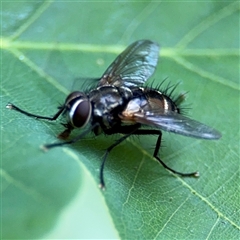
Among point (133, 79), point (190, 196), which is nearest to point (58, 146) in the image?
point (190, 196)

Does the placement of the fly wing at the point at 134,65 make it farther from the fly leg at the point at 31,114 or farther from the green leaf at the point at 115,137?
the fly leg at the point at 31,114

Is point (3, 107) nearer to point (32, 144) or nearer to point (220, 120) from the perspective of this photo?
point (32, 144)

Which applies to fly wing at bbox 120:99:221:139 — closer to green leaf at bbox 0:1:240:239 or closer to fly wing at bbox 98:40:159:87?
green leaf at bbox 0:1:240:239

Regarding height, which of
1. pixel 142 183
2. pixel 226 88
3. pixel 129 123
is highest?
pixel 226 88

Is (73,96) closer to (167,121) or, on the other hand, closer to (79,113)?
(79,113)

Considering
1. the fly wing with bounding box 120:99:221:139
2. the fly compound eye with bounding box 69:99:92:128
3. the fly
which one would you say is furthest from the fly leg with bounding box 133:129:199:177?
the fly compound eye with bounding box 69:99:92:128

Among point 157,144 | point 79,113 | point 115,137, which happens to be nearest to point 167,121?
point 157,144

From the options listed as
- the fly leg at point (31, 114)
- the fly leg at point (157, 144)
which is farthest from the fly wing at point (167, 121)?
the fly leg at point (31, 114)
